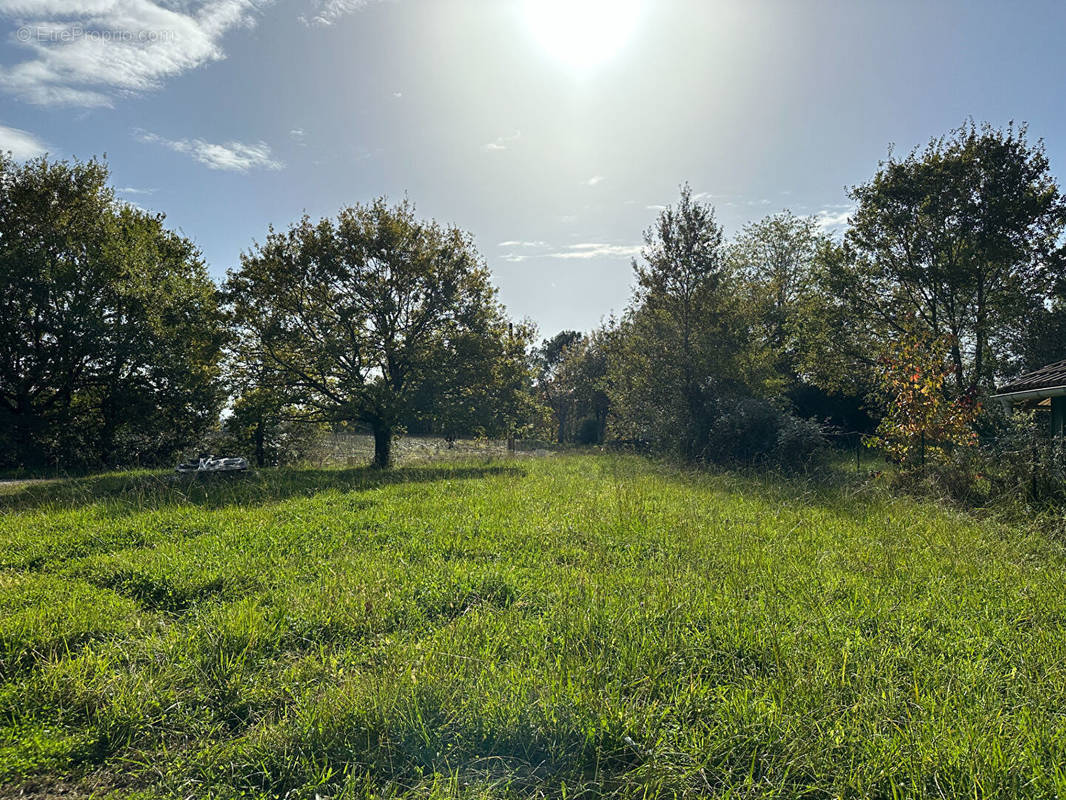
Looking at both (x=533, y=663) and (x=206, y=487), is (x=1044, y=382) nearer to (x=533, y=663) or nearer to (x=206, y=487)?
(x=533, y=663)

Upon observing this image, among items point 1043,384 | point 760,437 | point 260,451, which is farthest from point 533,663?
point 260,451

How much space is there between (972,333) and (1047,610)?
20.2 m

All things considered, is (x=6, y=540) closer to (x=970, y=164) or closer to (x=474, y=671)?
(x=474, y=671)

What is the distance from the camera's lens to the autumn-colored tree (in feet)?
31.4

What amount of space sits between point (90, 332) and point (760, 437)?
18338 millimetres

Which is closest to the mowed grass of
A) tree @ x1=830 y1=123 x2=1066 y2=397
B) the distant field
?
the distant field

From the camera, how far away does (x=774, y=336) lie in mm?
26891

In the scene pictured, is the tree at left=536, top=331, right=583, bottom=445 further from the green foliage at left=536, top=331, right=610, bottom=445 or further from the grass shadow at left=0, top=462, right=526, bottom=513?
the grass shadow at left=0, top=462, right=526, bottom=513

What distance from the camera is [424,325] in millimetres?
16875

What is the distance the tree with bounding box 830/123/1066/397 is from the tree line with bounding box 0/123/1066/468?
0.07 metres

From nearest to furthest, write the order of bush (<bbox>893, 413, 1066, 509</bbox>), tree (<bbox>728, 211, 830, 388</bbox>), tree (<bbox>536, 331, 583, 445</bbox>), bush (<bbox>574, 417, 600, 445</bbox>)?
1. bush (<bbox>893, 413, 1066, 509</bbox>)
2. tree (<bbox>728, 211, 830, 388</bbox>)
3. bush (<bbox>574, 417, 600, 445</bbox>)
4. tree (<bbox>536, 331, 583, 445</bbox>)

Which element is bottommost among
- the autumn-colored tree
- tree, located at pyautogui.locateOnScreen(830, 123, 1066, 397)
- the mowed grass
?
the mowed grass

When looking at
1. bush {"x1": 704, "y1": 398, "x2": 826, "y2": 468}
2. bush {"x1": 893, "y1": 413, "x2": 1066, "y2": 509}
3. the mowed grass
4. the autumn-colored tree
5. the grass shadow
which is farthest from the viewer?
bush {"x1": 704, "y1": 398, "x2": 826, "y2": 468}

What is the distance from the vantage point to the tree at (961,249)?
58.7 ft
